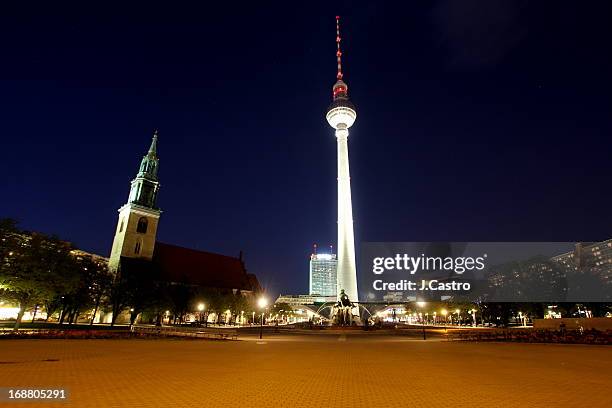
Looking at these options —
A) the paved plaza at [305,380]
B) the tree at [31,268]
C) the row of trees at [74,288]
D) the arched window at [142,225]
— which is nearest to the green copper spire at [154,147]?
the arched window at [142,225]

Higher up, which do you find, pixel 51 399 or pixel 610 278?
pixel 610 278

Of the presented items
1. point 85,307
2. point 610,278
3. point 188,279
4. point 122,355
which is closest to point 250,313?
point 188,279

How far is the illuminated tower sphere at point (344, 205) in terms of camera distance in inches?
3583

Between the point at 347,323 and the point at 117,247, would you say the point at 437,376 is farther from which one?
the point at 117,247

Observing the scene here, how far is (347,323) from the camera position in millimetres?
61625

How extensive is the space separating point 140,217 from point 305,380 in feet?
246

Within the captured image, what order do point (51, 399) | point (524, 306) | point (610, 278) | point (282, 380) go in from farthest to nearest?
1. point (610, 278)
2. point (524, 306)
3. point (282, 380)
4. point (51, 399)

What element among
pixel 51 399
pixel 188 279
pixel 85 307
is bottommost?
pixel 51 399

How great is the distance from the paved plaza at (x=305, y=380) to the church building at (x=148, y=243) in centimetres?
6231

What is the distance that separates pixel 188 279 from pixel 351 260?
3862 cm

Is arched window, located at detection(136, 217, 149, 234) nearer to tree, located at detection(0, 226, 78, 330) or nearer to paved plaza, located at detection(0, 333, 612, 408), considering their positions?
tree, located at detection(0, 226, 78, 330)

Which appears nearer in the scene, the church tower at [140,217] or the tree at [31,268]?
the tree at [31,268]

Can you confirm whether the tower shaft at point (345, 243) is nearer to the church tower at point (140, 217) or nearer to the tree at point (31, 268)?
the church tower at point (140, 217)

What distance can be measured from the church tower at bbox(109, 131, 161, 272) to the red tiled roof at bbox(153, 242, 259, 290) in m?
6.96
